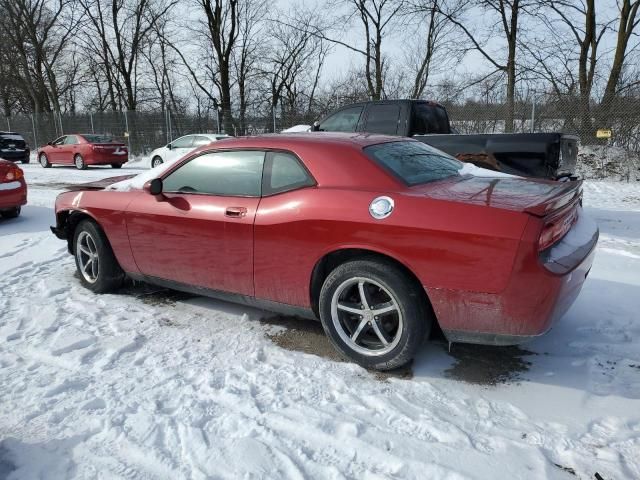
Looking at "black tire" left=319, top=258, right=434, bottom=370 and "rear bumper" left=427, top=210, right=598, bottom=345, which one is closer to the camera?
"rear bumper" left=427, top=210, right=598, bottom=345

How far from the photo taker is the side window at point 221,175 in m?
3.49

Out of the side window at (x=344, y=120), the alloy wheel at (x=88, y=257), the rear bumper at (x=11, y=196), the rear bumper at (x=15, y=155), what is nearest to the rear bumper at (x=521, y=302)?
the alloy wheel at (x=88, y=257)

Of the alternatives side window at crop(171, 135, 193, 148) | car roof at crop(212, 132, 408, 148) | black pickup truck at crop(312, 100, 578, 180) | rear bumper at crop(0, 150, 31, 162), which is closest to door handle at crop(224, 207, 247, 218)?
car roof at crop(212, 132, 408, 148)

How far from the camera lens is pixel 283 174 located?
3.36 m

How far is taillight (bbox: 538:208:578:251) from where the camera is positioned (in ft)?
8.29

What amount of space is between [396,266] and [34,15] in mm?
35922

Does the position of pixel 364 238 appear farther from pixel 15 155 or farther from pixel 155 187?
pixel 15 155

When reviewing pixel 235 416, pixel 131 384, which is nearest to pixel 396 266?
pixel 235 416

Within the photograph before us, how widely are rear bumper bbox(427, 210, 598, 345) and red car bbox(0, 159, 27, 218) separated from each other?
A: 7678 millimetres

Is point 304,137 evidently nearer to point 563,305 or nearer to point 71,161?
point 563,305

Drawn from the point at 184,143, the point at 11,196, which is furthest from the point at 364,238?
the point at 184,143

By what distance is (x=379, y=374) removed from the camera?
9.83ft

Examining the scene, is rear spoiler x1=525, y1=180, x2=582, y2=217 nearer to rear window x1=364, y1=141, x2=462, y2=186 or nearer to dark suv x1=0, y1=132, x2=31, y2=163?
rear window x1=364, y1=141, x2=462, y2=186

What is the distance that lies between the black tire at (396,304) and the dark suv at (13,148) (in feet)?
73.9
